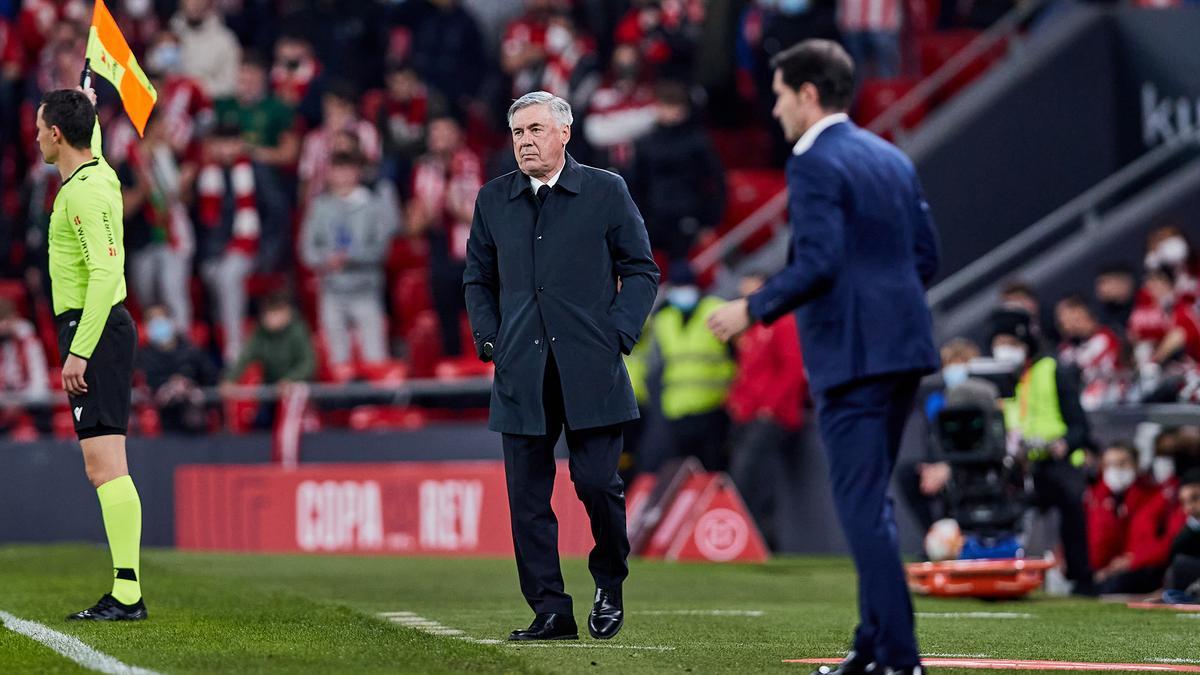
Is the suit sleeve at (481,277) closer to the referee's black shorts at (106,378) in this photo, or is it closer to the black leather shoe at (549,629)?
the black leather shoe at (549,629)

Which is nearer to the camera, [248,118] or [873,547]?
[873,547]

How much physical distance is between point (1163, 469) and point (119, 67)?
7.03 m

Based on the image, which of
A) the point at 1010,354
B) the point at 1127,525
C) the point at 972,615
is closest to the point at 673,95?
the point at 1010,354

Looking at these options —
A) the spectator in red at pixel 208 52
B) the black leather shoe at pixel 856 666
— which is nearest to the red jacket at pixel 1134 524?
the black leather shoe at pixel 856 666

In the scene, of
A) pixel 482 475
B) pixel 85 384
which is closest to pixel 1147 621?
pixel 85 384

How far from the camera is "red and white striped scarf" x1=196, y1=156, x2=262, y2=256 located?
20.3 meters

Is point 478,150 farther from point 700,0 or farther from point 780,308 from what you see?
point 780,308

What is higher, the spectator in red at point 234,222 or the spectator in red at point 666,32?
the spectator in red at point 666,32

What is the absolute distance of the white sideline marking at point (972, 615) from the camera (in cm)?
1046

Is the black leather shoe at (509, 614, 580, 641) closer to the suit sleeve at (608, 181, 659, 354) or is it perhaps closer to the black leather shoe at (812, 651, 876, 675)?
the suit sleeve at (608, 181, 659, 354)

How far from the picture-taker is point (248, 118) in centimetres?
2089

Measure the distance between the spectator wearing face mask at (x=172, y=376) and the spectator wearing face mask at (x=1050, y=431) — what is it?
8.46 m

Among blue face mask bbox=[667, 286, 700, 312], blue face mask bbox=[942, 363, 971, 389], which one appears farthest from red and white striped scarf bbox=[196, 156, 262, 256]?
blue face mask bbox=[942, 363, 971, 389]

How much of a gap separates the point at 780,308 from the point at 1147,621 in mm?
4498
